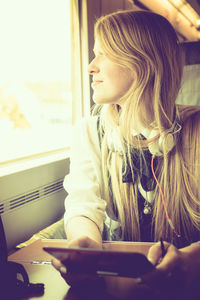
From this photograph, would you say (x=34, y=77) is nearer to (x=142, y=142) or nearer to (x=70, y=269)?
(x=142, y=142)

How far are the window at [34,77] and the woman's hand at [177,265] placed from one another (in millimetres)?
1024

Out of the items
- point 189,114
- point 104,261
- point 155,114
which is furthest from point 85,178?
point 104,261

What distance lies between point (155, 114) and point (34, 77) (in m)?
1.03

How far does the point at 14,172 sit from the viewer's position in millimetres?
1249

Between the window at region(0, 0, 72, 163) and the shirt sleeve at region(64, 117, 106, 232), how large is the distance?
1.52 feet

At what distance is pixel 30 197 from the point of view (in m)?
1.37

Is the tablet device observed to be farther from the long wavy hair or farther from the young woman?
the long wavy hair

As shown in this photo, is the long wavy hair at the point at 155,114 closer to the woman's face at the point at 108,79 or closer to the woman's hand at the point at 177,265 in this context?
the woman's face at the point at 108,79

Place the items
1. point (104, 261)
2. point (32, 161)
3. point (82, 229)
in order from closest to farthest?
point (104, 261), point (82, 229), point (32, 161)

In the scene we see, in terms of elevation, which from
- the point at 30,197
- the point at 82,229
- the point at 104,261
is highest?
the point at 104,261

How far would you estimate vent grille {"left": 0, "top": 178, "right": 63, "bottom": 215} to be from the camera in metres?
1.21

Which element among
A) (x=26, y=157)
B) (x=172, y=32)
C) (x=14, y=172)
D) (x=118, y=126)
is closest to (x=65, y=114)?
(x=26, y=157)

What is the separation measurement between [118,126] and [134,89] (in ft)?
0.55

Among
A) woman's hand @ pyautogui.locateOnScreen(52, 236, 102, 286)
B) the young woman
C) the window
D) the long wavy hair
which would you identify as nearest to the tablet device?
woman's hand @ pyautogui.locateOnScreen(52, 236, 102, 286)
